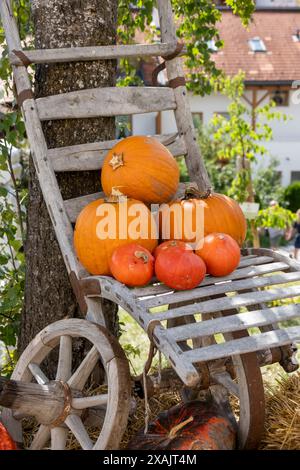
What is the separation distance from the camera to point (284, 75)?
16.4 metres

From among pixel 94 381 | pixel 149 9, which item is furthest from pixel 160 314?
pixel 149 9

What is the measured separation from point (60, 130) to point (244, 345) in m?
1.26

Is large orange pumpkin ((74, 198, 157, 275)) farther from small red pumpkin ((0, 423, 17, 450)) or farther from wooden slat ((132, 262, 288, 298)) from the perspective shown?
small red pumpkin ((0, 423, 17, 450))

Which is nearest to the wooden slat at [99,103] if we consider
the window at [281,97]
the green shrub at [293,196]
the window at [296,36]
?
the green shrub at [293,196]

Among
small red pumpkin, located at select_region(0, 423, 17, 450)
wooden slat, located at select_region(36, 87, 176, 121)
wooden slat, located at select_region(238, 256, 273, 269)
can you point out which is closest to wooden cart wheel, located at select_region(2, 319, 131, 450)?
small red pumpkin, located at select_region(0, 423, 17, 450)

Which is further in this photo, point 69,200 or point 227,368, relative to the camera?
point 69,200

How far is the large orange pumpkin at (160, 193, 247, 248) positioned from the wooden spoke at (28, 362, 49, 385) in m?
0.67

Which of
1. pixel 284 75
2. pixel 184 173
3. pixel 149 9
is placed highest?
pixel 149 9

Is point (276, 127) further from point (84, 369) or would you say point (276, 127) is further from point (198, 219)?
point (84, 369)

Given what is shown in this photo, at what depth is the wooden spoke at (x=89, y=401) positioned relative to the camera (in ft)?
6.44

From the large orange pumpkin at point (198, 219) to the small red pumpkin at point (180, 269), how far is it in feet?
0.74

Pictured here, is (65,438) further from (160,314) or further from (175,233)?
(175,233)

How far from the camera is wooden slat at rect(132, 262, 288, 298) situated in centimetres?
206

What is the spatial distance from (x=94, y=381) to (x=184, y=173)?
406 inches
